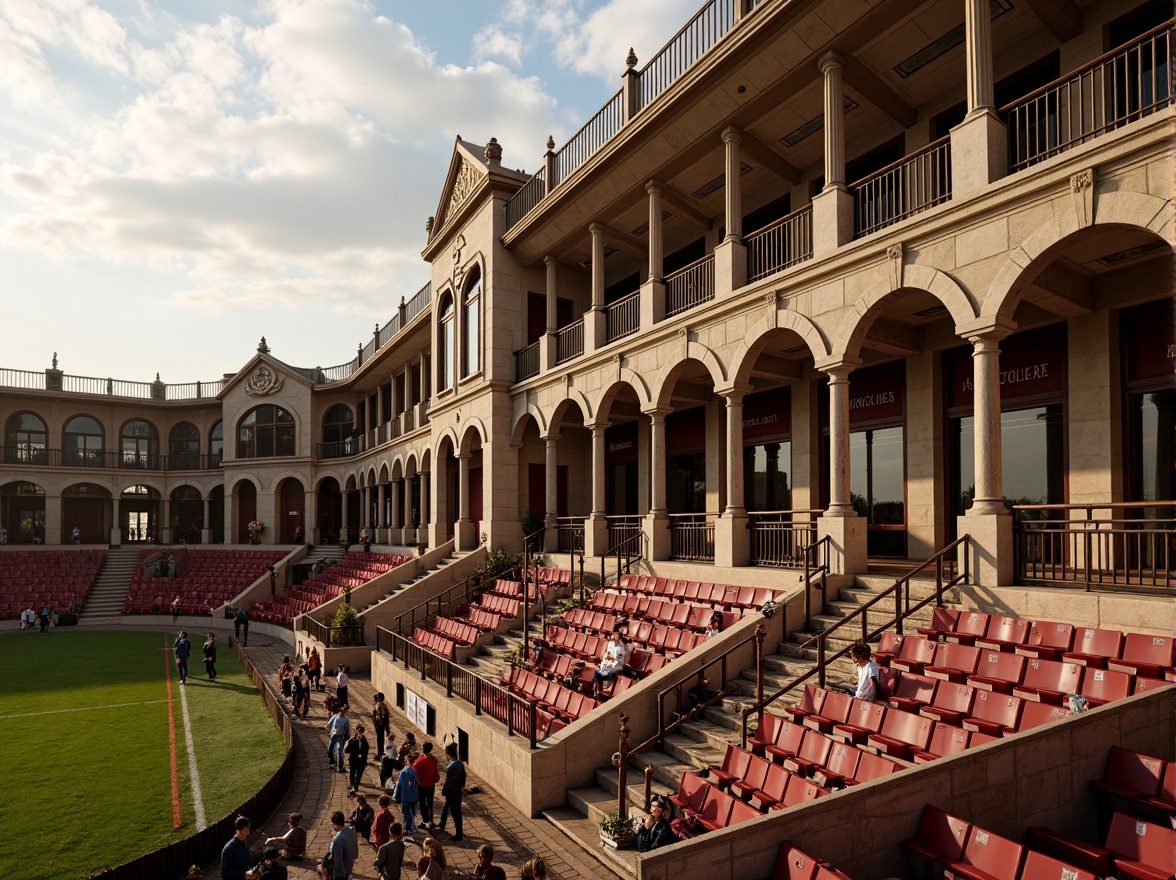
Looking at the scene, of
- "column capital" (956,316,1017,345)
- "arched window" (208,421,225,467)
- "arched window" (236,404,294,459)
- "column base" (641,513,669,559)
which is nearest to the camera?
"column capital" (956,316,1017,345)

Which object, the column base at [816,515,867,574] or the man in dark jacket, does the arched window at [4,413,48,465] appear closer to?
the column base at [816,515,867,574]

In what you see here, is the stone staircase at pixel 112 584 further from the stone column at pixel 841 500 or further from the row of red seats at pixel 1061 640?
the row of red seats at pixel 1061 640

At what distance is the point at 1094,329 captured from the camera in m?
12.8

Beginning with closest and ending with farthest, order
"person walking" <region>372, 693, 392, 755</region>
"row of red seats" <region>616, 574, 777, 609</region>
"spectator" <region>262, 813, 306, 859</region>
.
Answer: "spectator" <region>262, 813, 306, 859</region> < "person walking" <region>372, 693, 392, 755</region> < "row of red seats" <region>616, 574, 777, 609</region>

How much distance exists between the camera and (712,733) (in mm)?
10984

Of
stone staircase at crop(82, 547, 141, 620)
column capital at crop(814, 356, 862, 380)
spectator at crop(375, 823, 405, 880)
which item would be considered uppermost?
column capital at crop(814, 356, 862, 380)

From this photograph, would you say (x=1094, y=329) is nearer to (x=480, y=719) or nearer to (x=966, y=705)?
(x=966, y=705)

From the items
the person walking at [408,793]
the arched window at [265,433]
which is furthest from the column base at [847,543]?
the arched window at [265,433]

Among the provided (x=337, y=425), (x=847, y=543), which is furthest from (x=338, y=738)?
(x=337, y=425)

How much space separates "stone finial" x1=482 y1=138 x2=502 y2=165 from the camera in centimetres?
2550

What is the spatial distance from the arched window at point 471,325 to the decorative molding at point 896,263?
16.4 metres

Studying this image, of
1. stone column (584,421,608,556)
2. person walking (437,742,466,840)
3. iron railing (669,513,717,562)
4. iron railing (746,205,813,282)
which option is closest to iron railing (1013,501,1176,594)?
iron railing (746,205,813,282)

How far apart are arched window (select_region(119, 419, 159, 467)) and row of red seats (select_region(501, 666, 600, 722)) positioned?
43.2 m

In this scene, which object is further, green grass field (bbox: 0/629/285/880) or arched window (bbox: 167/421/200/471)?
arched window (bbox: 167/421/200/471)
